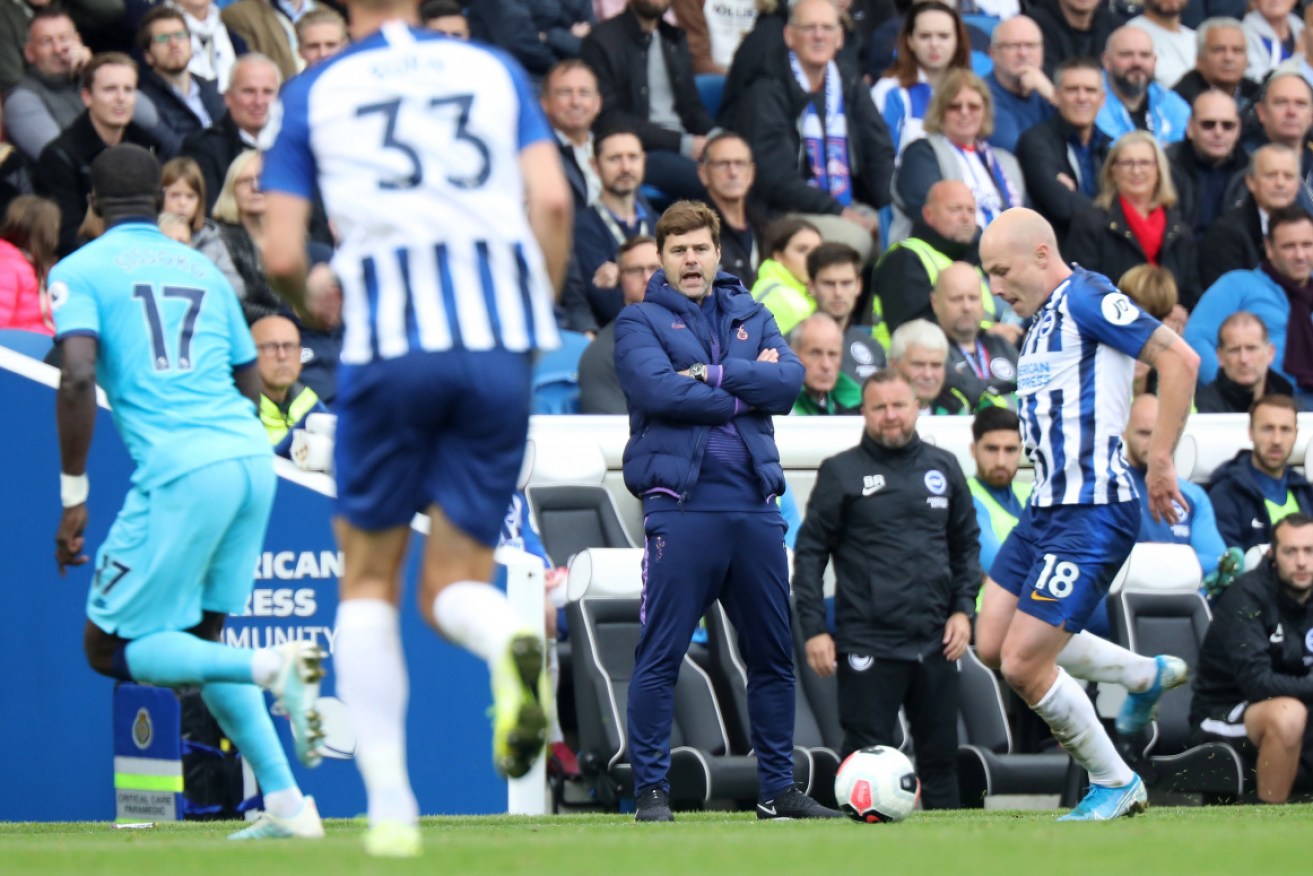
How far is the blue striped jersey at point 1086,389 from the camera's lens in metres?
7.58

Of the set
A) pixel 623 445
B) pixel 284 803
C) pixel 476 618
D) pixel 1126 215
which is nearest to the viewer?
pixel 476 618

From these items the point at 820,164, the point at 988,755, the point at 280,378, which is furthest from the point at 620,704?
the point at 820,164

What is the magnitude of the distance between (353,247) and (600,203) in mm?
7625

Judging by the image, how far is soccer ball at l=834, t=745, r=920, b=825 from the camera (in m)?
7.55

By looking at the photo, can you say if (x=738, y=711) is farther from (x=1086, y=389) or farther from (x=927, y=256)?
(x=927, y=256)

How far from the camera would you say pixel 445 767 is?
9.59m

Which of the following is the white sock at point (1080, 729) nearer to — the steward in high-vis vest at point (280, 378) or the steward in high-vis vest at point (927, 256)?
the steward in high-vis vest at point (280, 378)

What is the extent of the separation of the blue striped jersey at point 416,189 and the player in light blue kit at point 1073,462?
2983mm

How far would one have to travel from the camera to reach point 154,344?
744 centimetres

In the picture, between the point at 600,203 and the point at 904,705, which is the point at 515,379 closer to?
the point at 904,705

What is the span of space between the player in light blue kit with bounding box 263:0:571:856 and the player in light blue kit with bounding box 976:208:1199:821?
295 centimetres

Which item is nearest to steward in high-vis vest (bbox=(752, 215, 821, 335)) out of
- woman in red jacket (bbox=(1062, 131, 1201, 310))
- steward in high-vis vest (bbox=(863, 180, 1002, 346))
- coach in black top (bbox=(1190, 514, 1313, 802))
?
steward in high-vis vest (bbox=(863, 180, 1002, 346))

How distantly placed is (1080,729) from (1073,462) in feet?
3.14

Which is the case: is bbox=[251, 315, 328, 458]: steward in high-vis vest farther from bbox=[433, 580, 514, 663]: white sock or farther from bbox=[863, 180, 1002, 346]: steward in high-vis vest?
bbox=[433, 580, 514, 663]: white sock
